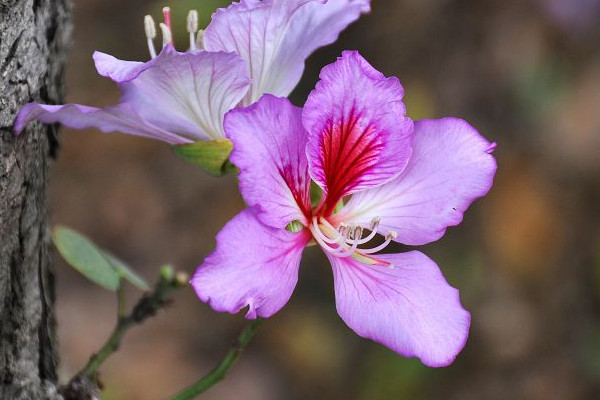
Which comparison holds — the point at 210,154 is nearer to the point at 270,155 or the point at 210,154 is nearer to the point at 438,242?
the point at 270,155

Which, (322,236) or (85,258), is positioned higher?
(322,236)

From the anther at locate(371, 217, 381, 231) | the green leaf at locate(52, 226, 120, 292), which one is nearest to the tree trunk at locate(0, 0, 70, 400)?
the green leaf at locate(52, 226, 120, 292)

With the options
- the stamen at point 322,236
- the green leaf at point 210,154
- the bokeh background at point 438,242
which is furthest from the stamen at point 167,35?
the bokeh background at point 438,242

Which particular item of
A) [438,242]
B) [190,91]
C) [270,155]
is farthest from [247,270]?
[438,242]

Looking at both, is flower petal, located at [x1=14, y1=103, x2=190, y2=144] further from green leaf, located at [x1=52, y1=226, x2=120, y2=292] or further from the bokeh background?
the bokeh background

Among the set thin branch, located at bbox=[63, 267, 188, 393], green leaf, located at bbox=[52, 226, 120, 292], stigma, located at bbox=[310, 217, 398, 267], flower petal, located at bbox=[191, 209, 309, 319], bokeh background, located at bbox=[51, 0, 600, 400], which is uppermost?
flower petal, located at bbox=[191, 209, 309, 319]

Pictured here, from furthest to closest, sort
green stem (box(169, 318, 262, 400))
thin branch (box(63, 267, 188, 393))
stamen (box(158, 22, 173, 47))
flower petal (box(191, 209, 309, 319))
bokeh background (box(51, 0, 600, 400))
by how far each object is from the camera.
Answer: bokeh background (box(51, 0, 600, 400)) < thin branch (box(63, 267, 188, 393)) < green stem (box(169, 318, 262, 400)) < stamen (box(158, 22, 173, 47)) < flower petal (box(191, 209, 309, 319))
